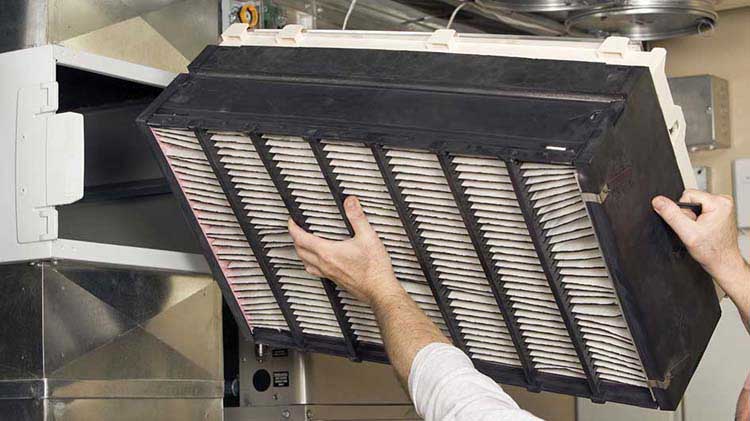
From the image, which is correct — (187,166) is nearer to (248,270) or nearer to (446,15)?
(248,270)

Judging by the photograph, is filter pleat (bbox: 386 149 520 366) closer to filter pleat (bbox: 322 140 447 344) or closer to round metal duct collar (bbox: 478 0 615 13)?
filter pleat (bbox: 322 140 447 344)

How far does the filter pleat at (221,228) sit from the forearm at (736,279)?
0.75m

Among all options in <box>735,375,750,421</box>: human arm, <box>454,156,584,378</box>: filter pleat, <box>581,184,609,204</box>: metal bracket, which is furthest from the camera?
<box>735,375,750,421</box>: human arm

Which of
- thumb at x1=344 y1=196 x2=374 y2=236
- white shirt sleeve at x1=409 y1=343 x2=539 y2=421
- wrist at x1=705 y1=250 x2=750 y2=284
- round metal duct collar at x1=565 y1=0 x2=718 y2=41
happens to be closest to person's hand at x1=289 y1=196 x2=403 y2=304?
thumb at x1=344 y1=196 x2=374 y2=236

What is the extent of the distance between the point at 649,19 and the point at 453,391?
164cm

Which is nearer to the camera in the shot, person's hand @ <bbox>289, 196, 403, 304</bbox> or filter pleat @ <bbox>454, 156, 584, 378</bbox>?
filter pleat @ <bbox>454, 156, 584, 378</bbox>

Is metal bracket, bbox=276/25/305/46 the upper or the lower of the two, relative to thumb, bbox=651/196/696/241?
upper

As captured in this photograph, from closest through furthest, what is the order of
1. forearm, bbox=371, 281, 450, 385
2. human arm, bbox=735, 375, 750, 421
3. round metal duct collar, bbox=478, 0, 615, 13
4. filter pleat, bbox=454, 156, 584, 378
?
filter pleat, bbox=454, 156, 584, 378, forearm, bbox=371, 281, 450, 385, human arm, bbox=735, 375, 750, 421, round metal duct collar, bbox=478, 0, 615, 13

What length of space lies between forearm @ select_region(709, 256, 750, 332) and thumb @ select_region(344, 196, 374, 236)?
55cm

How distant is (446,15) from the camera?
295 cm

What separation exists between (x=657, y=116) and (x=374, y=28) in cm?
139

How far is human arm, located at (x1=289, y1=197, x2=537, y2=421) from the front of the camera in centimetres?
140

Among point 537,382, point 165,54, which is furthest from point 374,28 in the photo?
point 537,382

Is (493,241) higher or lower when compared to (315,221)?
lower
